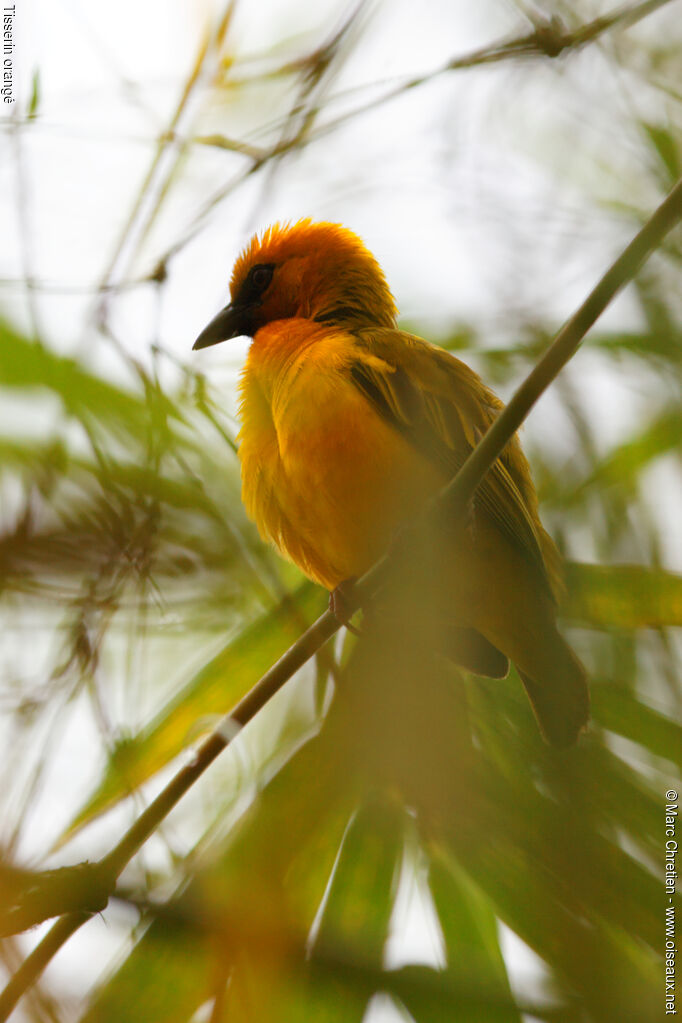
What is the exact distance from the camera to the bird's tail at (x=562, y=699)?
198cm

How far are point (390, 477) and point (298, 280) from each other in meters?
1.17

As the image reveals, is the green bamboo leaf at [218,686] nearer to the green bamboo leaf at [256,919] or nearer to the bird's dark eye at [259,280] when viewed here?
the green bamboo leaf at [256,919]

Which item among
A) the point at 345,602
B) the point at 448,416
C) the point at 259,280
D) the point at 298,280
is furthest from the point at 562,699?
the point at 259,280

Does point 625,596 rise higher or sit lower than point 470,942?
higher

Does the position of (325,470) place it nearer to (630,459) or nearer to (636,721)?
(630,459)

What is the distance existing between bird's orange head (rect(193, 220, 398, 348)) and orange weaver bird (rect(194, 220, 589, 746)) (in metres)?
0.43

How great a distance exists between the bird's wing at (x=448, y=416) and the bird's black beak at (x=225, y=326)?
2.47ft

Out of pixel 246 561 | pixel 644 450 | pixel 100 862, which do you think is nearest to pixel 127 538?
pixel 246 561

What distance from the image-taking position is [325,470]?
2.47 m

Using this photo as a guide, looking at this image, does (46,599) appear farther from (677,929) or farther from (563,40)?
(563,40)

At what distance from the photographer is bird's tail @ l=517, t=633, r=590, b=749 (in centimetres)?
198

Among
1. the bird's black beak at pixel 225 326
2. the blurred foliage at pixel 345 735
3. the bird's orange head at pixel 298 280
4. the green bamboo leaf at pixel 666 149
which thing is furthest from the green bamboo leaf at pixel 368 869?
the bird's black beak at pixel 225 326

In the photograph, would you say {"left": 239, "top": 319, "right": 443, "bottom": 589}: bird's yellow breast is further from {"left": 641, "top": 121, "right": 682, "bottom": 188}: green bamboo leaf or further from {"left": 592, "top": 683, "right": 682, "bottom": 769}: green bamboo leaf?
{"left": 641, "top": 121, "right": 682, "bottom": 188}: green bamboo leaf

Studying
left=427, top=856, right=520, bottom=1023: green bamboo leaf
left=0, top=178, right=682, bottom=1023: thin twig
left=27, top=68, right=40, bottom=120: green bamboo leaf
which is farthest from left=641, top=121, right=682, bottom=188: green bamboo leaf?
left=427, top=856, right=520, bottom=1023: green bamboo leaf
